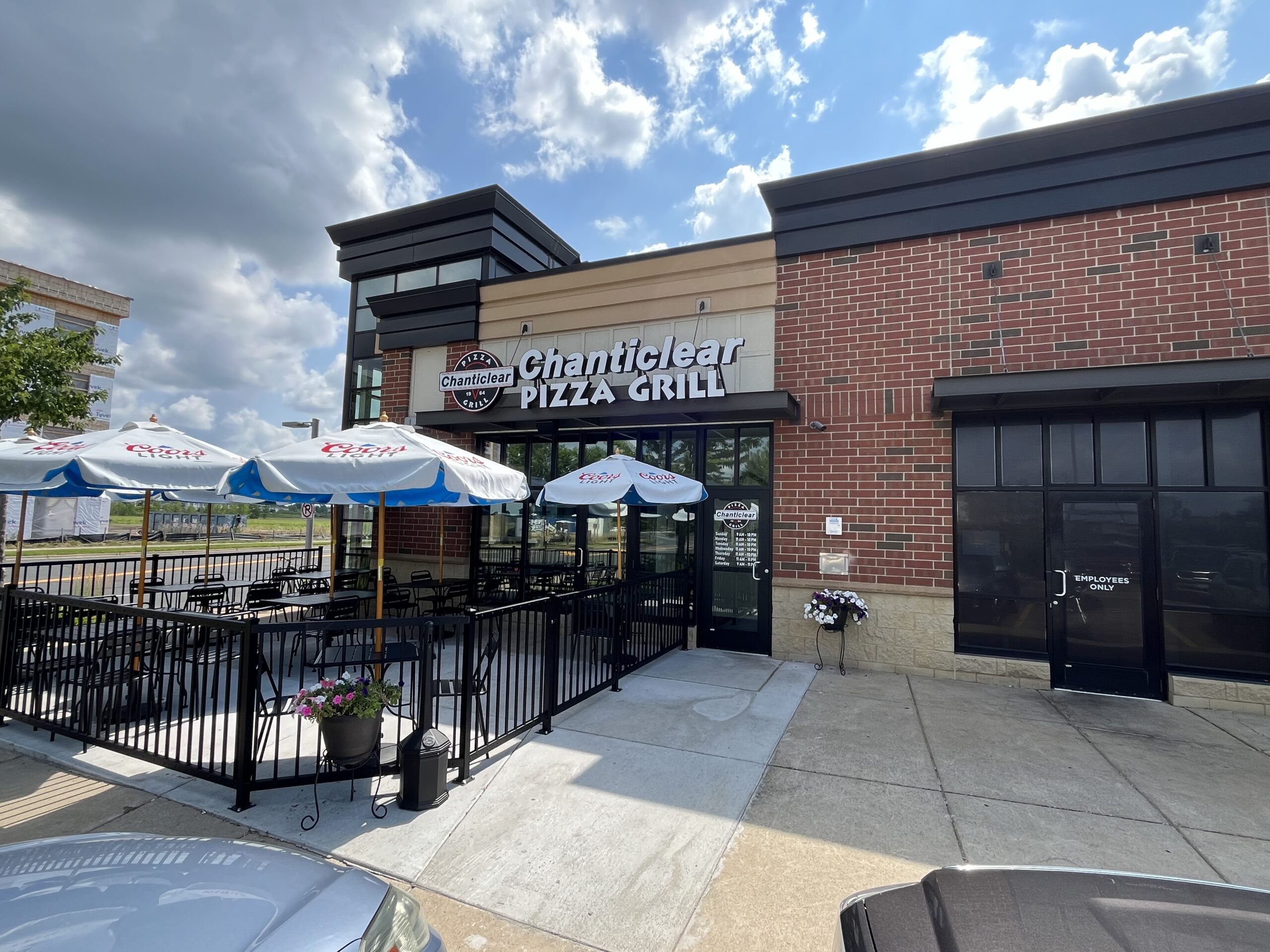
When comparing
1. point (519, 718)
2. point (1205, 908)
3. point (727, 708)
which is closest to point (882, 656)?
point (727, 708)

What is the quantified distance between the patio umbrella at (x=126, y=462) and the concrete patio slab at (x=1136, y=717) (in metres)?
9.27

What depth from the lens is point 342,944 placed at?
1.69 metres

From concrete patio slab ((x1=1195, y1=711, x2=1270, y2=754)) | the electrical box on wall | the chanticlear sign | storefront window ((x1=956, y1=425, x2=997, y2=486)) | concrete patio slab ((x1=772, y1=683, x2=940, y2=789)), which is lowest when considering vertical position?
concrete patio slab ((x1=1195, y1=711, x2=1270, y2=754))

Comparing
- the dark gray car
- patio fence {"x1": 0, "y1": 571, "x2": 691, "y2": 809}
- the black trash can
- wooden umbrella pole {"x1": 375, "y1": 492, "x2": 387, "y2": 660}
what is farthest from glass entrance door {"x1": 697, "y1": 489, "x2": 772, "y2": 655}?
the dark gray car

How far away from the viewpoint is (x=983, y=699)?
21.4 feet

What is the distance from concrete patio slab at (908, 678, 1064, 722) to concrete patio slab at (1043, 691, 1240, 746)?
181 mm

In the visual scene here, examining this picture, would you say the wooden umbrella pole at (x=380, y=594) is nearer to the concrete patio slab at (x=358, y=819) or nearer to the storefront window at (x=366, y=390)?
the concrete patio slab at (x=358, y=819)

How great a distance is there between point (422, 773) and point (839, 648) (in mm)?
5877

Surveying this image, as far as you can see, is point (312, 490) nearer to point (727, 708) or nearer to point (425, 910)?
point (425, 910)

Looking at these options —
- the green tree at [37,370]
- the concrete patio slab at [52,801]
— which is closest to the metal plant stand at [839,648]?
the concrete patio slab at [52,801]

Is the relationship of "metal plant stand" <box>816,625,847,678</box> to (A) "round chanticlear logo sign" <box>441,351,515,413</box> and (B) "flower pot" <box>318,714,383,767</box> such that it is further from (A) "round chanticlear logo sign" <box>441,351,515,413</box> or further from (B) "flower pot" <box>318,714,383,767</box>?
(A) "round chanticlear logo sign" <box>441,351,515,413</box>

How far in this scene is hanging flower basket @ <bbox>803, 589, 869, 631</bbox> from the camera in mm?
7512

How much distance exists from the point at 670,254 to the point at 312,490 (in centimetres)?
687

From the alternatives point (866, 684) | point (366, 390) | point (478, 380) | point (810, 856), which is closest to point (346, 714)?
point (810, 856)
